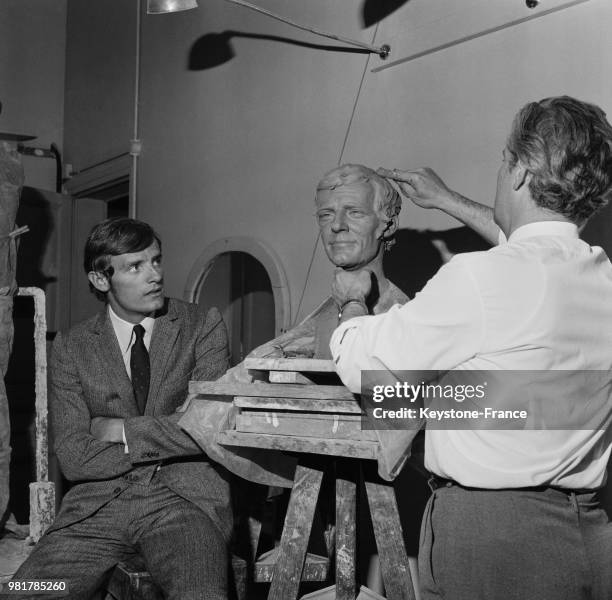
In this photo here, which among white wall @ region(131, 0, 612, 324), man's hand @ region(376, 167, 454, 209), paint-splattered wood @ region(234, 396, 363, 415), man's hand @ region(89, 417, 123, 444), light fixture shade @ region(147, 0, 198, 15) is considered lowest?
man's hand @ region(89, 417, 123, 444)

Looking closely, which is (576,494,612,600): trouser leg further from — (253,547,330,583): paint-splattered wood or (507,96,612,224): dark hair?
(253,547,330,583): paint-splattered wood

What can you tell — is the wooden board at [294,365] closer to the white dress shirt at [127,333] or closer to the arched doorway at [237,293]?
the white dress shirt at [127,333]

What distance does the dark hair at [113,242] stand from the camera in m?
3.01

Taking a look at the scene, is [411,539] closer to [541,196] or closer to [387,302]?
[387,302]

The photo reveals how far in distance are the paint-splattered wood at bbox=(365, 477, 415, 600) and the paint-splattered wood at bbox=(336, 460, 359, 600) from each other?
0.06 metres

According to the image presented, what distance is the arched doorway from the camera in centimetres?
479

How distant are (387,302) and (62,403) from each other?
1164 mm

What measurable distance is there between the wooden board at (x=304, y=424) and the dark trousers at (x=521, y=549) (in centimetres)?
48

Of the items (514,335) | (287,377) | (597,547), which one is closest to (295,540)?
(287,377)

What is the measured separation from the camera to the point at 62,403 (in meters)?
2.86

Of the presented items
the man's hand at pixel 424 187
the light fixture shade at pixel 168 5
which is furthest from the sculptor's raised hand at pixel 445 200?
the light fixture shade at pixel 168 5

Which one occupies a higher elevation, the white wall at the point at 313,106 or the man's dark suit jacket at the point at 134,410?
the white wall at the point at 313,106

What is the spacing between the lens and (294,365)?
2.14 metres

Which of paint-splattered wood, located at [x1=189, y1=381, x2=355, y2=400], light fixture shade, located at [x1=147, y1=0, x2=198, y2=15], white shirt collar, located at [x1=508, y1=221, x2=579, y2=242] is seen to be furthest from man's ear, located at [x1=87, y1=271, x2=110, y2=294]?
white shirt collar, located at [x1=508, y1=221, x2=579, y2=242]
